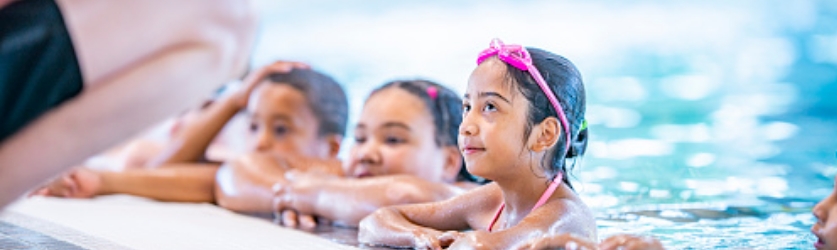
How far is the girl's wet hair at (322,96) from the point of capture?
470 cm

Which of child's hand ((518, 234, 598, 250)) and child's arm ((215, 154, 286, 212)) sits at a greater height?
child's hand ((518, 234, 598, 250))

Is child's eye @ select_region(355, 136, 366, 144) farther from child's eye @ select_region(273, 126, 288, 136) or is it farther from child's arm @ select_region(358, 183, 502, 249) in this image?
child's arm @ select_region(358, 183, 502, 249)

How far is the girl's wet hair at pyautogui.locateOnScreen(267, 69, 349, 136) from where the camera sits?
4699 mm

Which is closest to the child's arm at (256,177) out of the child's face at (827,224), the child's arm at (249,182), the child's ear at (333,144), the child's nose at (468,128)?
the child's arm at (249,182)

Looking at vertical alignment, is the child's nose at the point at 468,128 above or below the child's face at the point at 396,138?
above

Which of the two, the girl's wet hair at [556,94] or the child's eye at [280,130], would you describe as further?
the child's eye at [280,130]

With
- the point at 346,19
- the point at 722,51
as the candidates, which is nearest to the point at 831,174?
the point at 722,51

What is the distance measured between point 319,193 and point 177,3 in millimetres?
2154

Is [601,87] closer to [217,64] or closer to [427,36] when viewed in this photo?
[427,36]

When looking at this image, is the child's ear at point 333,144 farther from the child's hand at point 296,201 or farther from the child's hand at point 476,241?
the child's hand at point 476,241

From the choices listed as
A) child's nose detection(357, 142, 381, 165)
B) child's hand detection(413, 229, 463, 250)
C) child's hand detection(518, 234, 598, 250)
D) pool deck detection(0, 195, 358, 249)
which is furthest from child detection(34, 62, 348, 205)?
child's hand detection(518, 234, 598, 250)

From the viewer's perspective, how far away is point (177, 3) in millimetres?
1700

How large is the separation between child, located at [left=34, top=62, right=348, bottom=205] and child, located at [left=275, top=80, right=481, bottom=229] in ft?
1.50

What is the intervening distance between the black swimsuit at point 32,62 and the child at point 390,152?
6.78ft
